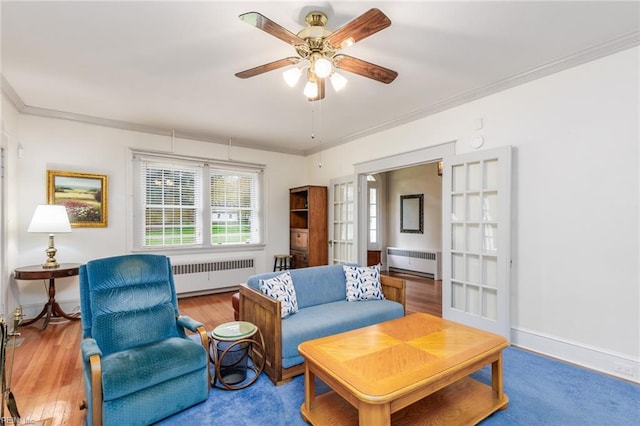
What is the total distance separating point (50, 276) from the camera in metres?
3.43

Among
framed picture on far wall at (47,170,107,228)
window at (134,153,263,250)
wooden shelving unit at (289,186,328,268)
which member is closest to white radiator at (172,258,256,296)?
window at (134,153,263,250)

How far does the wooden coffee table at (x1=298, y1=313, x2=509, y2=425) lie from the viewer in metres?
1.59

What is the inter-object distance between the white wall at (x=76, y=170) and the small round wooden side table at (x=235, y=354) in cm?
285

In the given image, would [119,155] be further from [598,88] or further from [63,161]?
[598,88]

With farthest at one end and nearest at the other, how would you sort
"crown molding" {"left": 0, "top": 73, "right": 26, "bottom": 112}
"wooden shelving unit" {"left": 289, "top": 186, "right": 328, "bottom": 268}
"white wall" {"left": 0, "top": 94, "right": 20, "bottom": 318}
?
"wooden shelving unit" {"left": 289, "top": 186, "right": 328, "bottom": 268}, "white wall" {"left": 0, "top": 94, "right": 20, "bottom": 318}, "crown molding" {"left": 0, "top": 73, "right": 26, "bottom": 112}

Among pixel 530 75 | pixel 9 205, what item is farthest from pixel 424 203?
pixel 9 205

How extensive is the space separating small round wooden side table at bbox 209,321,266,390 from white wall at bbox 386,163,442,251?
16.7 ft

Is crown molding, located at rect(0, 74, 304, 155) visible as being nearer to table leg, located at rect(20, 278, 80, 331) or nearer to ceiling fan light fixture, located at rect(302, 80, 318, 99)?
table leg, located at rect(20, 278, 80, 331)

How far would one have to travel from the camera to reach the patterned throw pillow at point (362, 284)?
3311 mm

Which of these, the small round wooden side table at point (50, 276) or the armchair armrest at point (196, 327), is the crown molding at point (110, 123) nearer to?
the small round wooden side table at point (50, 276)

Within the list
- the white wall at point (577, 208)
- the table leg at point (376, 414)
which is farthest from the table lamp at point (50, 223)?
the white wall at point (577, 208)

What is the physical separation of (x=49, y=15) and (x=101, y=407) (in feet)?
8.42

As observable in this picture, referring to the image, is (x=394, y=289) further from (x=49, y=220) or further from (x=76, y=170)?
(x=76, y=170)

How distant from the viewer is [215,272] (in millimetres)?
5203
